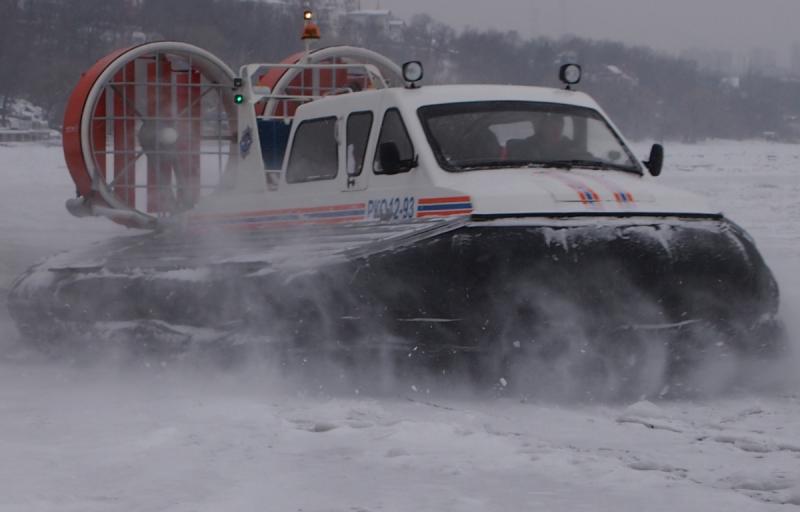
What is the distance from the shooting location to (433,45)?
2147 inches

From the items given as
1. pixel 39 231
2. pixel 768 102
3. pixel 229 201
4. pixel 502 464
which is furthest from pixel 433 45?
pixel 502 464

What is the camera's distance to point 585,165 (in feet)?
21.1

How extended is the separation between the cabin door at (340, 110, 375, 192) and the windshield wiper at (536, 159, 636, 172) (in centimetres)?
90

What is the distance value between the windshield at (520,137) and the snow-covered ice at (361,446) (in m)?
1.15

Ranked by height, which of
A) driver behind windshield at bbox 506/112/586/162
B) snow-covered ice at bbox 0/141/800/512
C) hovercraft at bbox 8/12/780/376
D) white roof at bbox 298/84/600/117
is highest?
white roof at bbox 298/84/600/117

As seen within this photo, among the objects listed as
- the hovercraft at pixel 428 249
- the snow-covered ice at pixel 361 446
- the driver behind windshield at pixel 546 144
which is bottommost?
the snow-covered ice at pixel 361 446

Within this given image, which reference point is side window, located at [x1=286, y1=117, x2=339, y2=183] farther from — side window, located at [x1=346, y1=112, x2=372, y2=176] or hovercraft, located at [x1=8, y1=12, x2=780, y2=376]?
side window, located at [x1=346, y1=112, x2=372, y2=176]

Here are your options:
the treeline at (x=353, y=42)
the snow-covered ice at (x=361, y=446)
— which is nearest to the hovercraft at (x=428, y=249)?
the snow-covered ice at (x=361, y=446)

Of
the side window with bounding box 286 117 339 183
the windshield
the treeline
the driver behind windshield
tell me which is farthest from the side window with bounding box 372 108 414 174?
the treeline

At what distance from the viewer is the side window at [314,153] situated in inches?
277

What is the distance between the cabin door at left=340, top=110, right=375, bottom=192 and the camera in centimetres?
669

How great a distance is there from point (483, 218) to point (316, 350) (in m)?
0.94

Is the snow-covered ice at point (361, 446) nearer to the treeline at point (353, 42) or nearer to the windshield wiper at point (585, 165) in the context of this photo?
the windshield wiper at point (585, 165)

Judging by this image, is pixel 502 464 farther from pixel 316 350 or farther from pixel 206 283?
pixel 206 283
